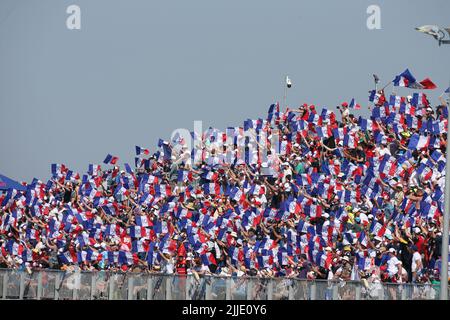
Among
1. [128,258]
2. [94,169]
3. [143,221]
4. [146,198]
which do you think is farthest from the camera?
[94,169]

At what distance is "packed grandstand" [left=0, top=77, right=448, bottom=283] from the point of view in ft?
97.1

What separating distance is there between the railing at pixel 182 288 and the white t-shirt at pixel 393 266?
140 centimetres

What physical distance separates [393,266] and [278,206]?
21.9 feet

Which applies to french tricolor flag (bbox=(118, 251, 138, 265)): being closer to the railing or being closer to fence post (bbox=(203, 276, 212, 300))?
the railing

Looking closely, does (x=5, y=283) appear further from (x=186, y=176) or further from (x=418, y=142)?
(x=418, y=142)

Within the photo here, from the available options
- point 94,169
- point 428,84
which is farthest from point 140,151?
point 428,84

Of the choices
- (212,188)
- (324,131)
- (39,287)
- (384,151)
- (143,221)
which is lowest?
(39,287)

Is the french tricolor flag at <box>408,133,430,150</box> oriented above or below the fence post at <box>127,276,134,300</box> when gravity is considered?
above

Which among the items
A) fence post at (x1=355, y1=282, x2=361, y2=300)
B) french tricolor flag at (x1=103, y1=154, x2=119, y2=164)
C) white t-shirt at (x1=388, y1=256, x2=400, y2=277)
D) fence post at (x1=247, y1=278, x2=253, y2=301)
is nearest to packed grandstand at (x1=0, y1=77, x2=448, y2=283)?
white t-shirt at (x1=388, y1=256, x2=400, y2=277)

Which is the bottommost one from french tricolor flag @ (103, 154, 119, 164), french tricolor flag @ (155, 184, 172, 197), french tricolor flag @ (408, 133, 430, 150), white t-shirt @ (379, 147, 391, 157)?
french tricolor flag @ (155, 184, 172, 197)

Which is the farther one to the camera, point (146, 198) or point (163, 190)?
point (146, 198)

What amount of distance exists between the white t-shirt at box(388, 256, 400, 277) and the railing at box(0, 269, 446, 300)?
1.40m

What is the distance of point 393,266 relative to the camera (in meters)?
28.0
